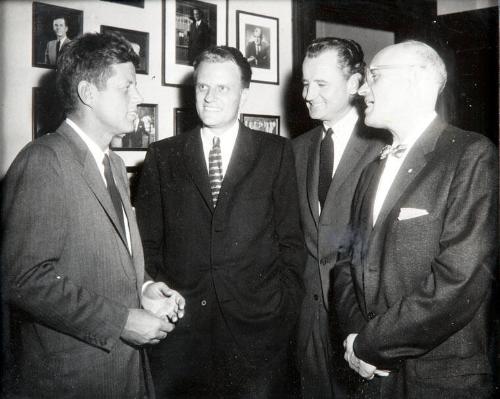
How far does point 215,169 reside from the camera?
2334 millimetres

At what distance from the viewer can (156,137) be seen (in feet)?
9.90

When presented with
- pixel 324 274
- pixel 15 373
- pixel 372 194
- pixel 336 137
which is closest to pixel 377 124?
pixel 372 194

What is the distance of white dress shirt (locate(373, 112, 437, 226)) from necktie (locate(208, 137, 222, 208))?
76 cm

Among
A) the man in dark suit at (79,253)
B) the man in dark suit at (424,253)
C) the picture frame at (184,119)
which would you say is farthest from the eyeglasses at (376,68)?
the picture frame at (184,119)

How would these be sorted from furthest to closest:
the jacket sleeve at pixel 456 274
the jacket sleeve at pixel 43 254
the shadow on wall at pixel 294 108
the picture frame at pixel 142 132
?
the shadow on wall at pixel 294 108 < the picture frame at pixel 142 132 < the jacket sleeve at pixel 456 274 < the jacket sleeve at pixel 43 254

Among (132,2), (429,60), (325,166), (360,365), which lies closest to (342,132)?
(325,166)

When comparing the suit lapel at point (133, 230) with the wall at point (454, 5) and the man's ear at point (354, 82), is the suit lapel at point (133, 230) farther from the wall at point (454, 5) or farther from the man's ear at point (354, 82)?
the wall at point (454, 5)

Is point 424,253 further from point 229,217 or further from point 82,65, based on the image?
point 82,65

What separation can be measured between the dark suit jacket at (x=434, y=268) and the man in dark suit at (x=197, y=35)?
1.82 m

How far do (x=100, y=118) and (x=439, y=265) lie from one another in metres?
1.40

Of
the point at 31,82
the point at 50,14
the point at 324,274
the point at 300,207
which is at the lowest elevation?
the point at 324,274

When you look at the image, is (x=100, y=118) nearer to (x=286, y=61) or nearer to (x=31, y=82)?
(x=31, y=82)

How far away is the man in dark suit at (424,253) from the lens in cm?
164

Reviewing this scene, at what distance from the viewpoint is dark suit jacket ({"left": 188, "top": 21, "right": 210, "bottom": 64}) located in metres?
→ 3.13
